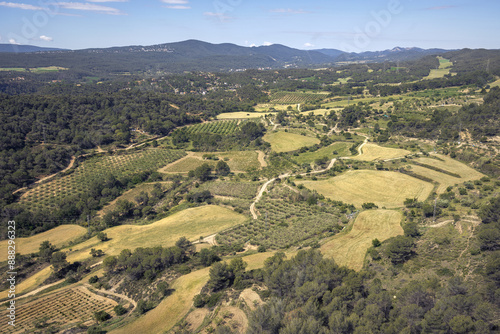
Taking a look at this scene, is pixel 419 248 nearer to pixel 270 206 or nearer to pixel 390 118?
pixel 270 206

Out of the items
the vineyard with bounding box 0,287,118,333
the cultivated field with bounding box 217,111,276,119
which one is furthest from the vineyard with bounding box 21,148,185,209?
the cultivated field with bounding box 217,111,276,119

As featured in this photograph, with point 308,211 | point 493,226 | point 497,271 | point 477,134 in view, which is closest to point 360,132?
point 477,134

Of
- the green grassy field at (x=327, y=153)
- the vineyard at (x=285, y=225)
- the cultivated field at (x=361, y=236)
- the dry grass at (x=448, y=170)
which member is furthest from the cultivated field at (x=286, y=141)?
the cultivated field at (x=361, y=236)

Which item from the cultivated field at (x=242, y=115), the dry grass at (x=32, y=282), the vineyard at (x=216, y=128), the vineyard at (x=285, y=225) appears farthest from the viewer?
the cultivated field at (x=242, y=115)

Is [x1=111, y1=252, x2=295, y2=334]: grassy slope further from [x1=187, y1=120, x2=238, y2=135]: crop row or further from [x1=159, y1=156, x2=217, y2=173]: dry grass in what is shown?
[x1=187, y1=120, x2=238, y2=135]: crop row

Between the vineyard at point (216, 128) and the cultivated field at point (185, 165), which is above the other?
the vineyard at point (216, 128)

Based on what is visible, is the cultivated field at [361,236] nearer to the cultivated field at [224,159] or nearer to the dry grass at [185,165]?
the cultivated field at [224,159]

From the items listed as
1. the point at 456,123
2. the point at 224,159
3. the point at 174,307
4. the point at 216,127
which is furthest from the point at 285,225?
the point at 216,127

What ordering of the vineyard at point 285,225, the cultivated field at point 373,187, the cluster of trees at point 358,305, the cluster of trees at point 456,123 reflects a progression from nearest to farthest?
the cluster of trees at point 358,305 < the vineyard at point 285,225 < the cultivated field at point 373,187 < the cluster of trees at point 456,123
